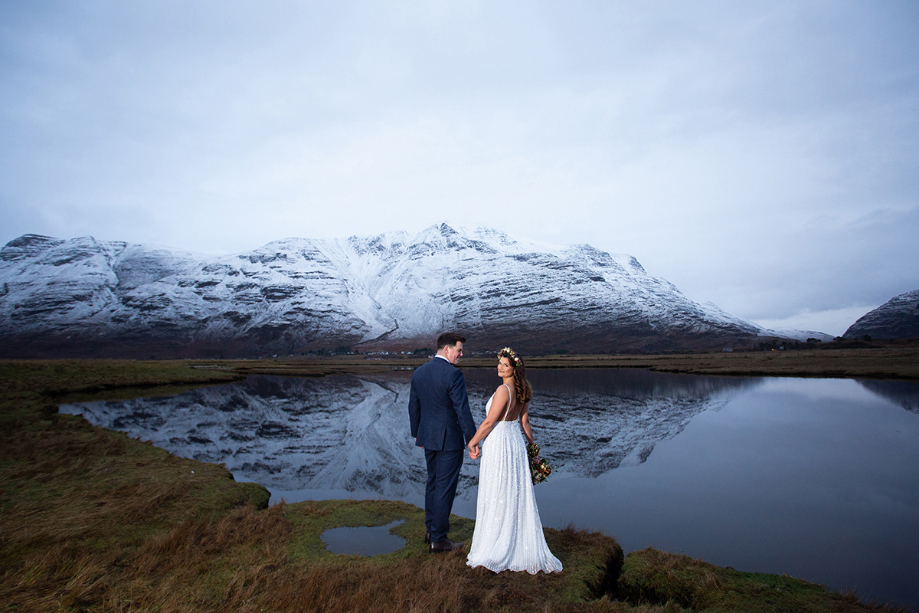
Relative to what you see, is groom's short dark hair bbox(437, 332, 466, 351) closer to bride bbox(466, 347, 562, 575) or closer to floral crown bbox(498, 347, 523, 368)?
floral crown bbox(498, 347, 523, 368)

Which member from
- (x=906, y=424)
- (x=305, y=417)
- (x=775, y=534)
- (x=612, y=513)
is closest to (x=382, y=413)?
(x=305, y=417)

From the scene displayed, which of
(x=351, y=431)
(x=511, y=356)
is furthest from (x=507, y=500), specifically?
(x=351, y=431)

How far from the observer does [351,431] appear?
19062 millimetres

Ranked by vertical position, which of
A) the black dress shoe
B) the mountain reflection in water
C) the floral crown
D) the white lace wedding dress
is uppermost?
the floral crown

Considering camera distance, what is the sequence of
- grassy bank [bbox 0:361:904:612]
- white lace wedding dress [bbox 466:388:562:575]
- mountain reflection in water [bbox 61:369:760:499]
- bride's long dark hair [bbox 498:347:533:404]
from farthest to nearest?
1. mountain reflection in water [bbox 61:369:760:499]
2. bride's long dark hair [bbox 498:347:533:404]
3. white lace wedding dress [bbox 466:388:562:575]
4. grassy bank [bbox 0:361:904:612]

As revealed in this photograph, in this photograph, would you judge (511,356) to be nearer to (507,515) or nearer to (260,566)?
(507,515)

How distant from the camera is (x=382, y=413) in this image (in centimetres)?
2455

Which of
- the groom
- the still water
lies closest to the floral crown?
the groom

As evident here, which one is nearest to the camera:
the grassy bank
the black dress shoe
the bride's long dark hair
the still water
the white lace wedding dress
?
the grassy bank

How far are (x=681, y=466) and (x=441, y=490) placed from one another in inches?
382

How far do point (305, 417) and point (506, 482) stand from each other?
19.5 metres

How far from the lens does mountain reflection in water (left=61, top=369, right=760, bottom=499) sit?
12.7m

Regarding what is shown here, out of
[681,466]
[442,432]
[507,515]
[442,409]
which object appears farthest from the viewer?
[681,466]

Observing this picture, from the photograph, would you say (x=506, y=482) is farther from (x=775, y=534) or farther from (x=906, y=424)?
(x=906, y=424)
